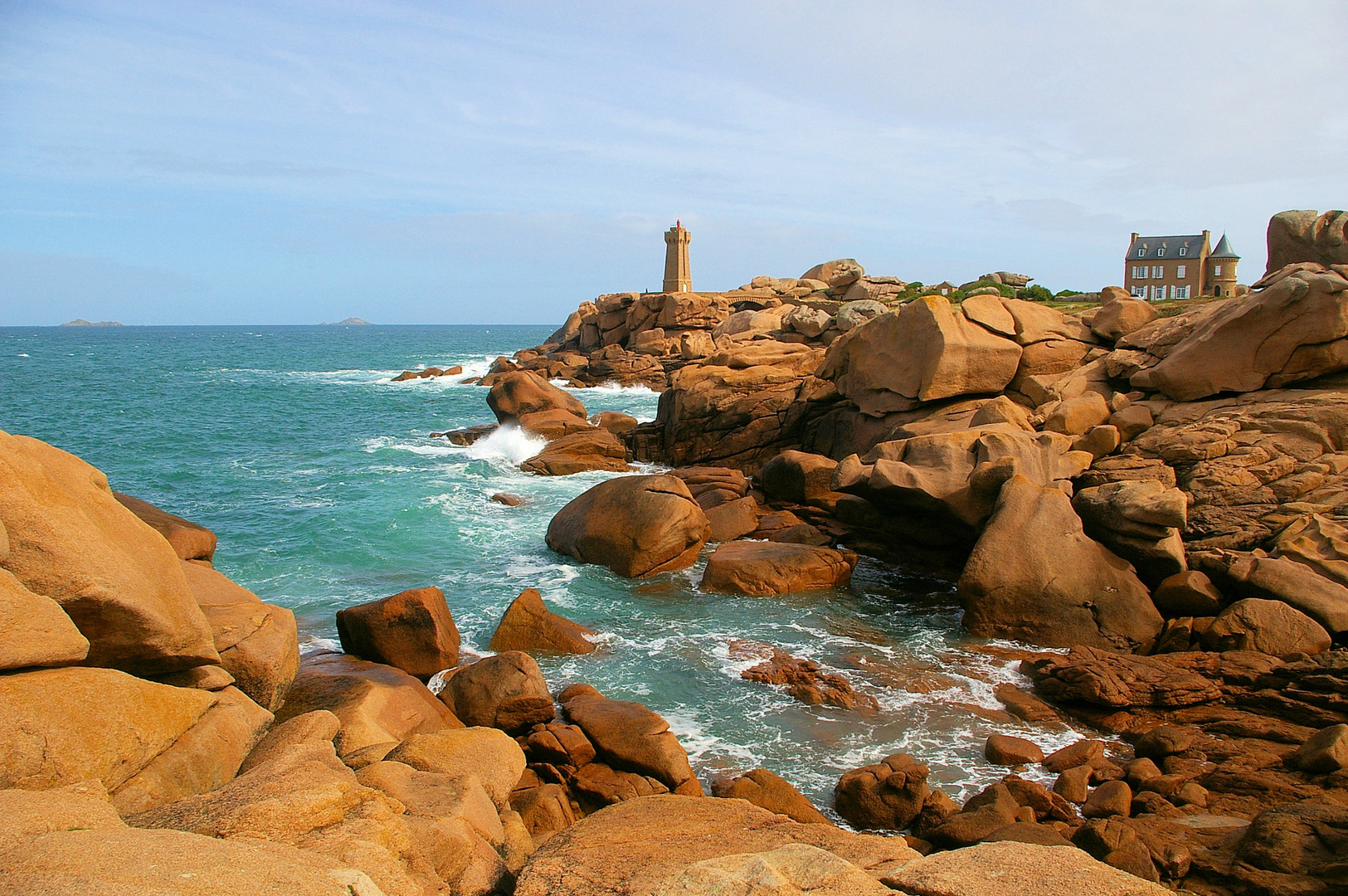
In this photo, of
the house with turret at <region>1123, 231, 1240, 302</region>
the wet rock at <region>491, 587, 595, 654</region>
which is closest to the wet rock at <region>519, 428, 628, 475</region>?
→ the wet rock at <region>491, 587, 595, 654</region>

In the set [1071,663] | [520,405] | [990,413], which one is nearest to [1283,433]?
[990,413]

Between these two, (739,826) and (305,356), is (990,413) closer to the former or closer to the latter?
(739,826)

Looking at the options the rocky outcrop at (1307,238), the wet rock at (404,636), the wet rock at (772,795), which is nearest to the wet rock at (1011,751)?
the wet rock at (772,795)

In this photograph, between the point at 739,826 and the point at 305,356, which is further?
the point at 305,356

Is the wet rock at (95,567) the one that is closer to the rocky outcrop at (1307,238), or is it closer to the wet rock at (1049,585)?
the wet rock at (1049,585)

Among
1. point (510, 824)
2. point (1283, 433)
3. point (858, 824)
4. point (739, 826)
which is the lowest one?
point (858, 824)

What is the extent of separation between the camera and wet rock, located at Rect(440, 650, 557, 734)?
992 cm

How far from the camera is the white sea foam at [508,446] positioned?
28719mm

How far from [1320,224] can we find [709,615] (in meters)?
19.0

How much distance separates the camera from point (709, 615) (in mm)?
14492

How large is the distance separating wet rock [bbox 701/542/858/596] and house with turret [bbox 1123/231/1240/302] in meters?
34.0

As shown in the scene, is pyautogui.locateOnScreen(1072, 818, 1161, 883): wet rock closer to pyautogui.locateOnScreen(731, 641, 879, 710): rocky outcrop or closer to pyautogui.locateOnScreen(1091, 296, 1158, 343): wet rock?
pyautogui.locateOnScreen(731, 641, 879, 710): rocky outcrop

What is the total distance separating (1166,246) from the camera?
152ft

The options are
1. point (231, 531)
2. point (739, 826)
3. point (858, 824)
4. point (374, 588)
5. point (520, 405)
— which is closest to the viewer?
point (739, 826)
